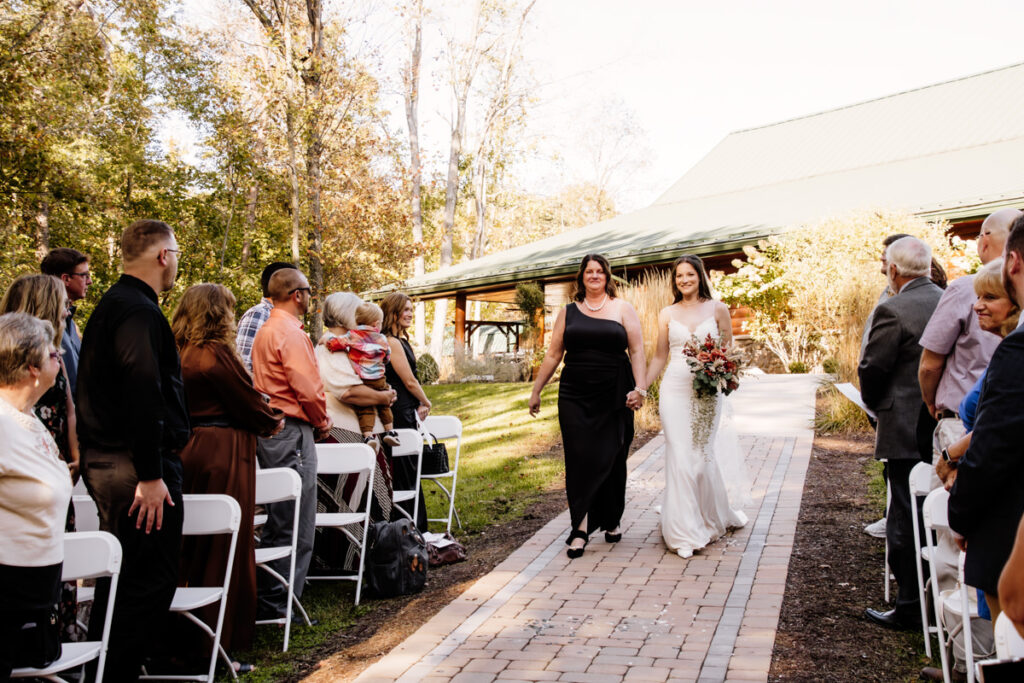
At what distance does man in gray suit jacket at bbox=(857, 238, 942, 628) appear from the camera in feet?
15.8

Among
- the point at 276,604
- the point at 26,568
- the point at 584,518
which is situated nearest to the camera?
the point at 26,568

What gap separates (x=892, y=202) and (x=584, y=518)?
12066 millimetres

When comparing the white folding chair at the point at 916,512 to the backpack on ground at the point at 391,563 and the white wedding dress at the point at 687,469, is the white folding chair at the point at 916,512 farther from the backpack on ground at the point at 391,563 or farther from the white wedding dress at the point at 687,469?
the backpack on ground at the point at 391,563

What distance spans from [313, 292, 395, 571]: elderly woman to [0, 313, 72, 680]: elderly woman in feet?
8.92

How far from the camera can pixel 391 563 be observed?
226 inches

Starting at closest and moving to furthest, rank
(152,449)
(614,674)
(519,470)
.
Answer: (152,449)
(614,674)
(519,470)

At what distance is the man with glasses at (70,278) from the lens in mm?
5035

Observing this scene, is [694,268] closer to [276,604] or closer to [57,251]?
[276,604]

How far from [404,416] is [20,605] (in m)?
3.99

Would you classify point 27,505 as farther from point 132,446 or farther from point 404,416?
point 404,416

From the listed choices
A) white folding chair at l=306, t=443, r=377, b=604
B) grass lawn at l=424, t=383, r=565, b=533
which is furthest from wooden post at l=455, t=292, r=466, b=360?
white folding chair at l=306, t=443, r=377, b=604

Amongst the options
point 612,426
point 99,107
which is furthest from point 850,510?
point 99,107

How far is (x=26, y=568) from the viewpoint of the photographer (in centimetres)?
303

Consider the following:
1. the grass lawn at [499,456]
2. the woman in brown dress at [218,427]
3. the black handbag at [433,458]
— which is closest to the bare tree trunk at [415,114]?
the grass lawn at [499,456]
